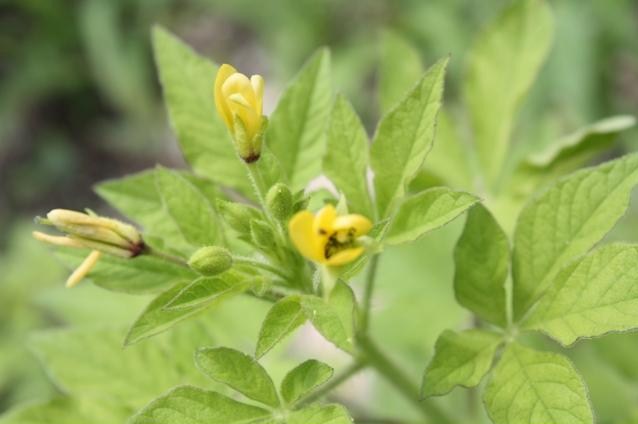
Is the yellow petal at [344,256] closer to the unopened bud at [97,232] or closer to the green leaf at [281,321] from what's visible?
the green leaf at [281,321]

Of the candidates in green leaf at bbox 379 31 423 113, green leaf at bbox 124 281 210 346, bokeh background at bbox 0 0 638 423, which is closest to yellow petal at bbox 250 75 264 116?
green leaf at bbox 124 281 210 346

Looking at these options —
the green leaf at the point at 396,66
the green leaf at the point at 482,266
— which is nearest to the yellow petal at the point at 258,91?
the green leaf at the point at 482,266

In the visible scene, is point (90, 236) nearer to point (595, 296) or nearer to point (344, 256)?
point (344, 256)

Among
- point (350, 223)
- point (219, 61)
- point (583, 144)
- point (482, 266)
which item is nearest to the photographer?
point (350, 223)

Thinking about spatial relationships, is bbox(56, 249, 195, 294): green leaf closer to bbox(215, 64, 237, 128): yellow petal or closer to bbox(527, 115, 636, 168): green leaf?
bbox(215, 64, 237, 128): yellow petal

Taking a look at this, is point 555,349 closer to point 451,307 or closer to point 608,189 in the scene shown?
point 451,307

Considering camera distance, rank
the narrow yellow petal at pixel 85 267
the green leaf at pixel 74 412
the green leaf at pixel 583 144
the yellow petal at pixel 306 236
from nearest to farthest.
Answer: the yellow petal at pixel 306 236
the narrow yellow petal at pixel 85 267
the green leaf at pixel 74 412
the green leaf at pixel 583 144

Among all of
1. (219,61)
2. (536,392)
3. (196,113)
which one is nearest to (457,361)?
(536,392)
